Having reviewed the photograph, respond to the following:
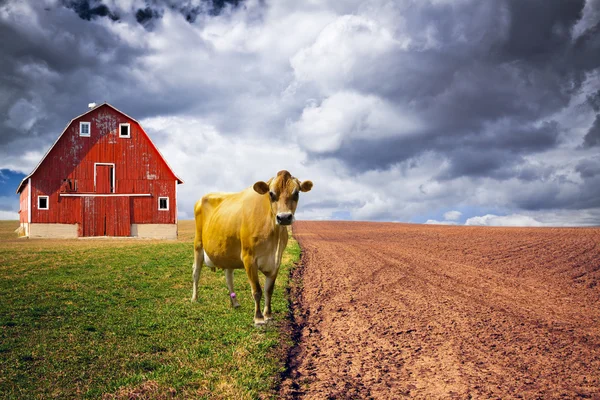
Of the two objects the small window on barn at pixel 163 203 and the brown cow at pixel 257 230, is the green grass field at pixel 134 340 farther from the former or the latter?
the small window on barn at pixel 163 203

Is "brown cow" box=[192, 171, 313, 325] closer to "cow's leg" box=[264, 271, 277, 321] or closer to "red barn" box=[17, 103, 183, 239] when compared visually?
"cow's leg" box=[264, 271, 277, 321]

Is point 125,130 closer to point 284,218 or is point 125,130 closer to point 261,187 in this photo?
point 261,187

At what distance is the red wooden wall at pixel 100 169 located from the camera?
31.3 m

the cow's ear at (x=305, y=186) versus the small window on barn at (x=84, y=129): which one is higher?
the small window on barn at (x=84, y=129)

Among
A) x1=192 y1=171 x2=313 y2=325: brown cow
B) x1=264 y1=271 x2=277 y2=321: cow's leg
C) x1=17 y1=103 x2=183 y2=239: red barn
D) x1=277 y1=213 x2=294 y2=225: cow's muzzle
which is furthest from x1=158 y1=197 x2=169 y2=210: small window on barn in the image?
x1=277 y1=213 x2=294 y2=225: cow's muzzle

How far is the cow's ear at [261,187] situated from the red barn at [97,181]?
27.9 m

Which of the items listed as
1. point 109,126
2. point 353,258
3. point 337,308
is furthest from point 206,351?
point 109,126

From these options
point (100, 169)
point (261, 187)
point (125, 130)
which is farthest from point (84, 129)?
point (261, 187)

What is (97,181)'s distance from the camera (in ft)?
103

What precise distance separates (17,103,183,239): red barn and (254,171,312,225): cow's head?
28085mm

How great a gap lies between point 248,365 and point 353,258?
41.8 ft

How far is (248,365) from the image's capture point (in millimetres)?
5027

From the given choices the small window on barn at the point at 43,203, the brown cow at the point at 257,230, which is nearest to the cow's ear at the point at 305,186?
the brown cow at the point at 257,230

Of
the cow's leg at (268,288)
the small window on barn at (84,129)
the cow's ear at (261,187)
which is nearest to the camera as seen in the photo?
the cow's ear at (261,187)
